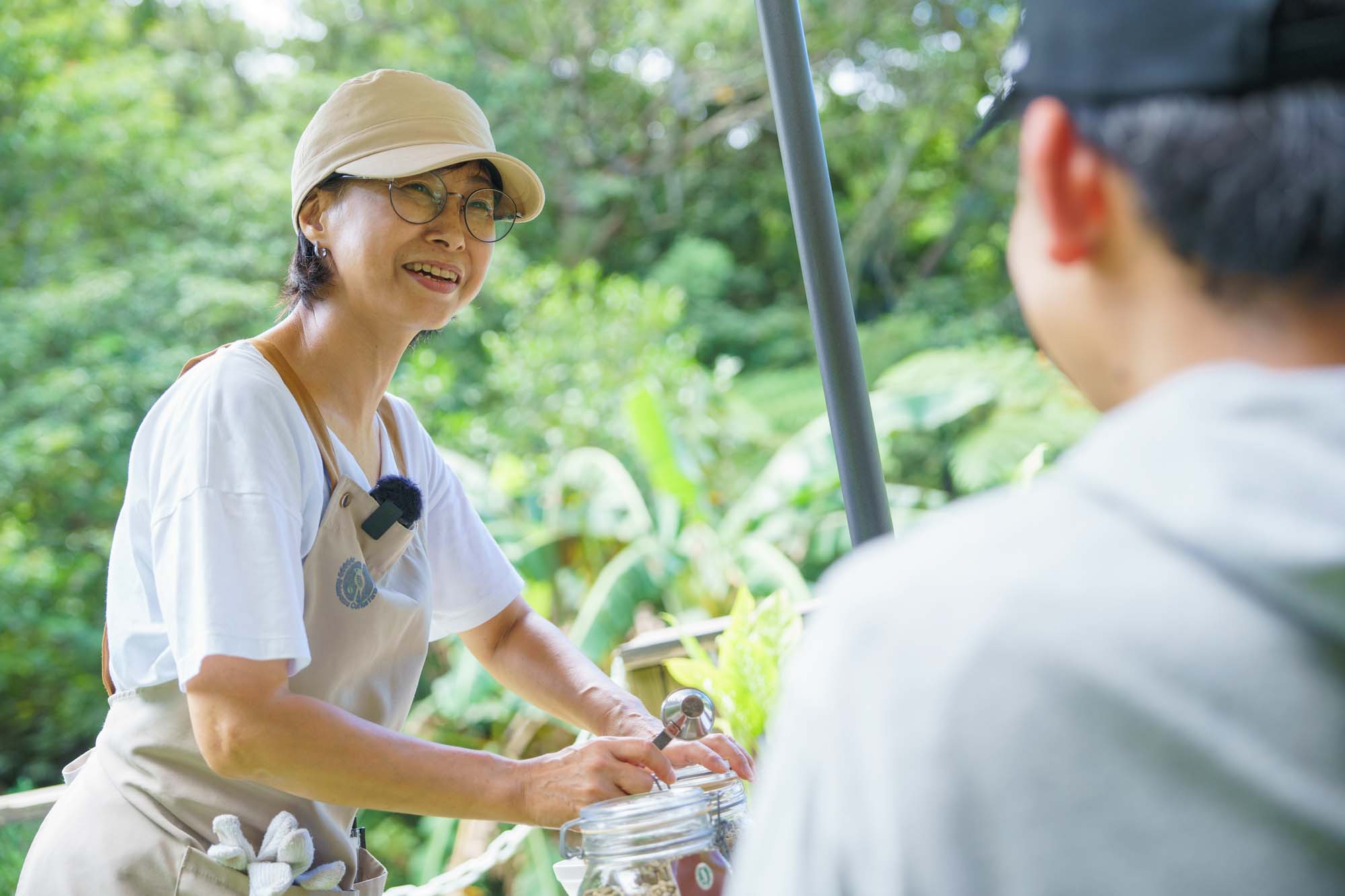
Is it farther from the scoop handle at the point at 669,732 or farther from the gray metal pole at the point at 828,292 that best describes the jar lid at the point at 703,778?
the gray metal pole at the point at 828,292

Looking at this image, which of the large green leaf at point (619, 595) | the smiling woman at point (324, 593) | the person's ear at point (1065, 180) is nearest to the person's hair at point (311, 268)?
the smiling woman at point (324, 593)

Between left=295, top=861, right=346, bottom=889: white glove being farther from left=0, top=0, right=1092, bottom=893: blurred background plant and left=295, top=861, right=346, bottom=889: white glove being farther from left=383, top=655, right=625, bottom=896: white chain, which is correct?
left=0, top=0, right=1092, bottom=893: blurred background plant

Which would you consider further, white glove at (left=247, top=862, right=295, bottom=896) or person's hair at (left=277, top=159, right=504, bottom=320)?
person's hair at (left=277, top=159, right=504, bottom=320)

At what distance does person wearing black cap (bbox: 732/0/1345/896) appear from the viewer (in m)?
0.47

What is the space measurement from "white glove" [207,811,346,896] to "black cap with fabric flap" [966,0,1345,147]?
112 cm

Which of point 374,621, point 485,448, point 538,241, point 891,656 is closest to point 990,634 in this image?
point 891,656

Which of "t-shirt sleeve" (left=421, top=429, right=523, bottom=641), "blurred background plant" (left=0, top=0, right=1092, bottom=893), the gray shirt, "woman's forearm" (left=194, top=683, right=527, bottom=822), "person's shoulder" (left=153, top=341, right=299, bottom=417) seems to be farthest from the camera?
"blurred background plant" (left=0, top=0, right=1092, bottom=893)

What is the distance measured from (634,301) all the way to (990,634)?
7.18m

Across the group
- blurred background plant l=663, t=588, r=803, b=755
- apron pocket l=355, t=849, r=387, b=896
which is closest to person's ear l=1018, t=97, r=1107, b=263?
apron pocket l=355, t=849, r=387, b=896

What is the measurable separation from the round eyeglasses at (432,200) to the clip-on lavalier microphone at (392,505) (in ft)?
1.09

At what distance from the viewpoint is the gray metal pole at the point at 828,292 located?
1.50 m

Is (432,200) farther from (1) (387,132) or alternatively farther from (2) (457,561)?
(2) (457,561)

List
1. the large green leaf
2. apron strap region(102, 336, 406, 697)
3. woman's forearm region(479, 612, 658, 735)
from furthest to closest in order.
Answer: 1. the large green leaf
2. woman's forearm region(479, 612, 658, 735)
3. apron strap region(102, 336, 406, 697)

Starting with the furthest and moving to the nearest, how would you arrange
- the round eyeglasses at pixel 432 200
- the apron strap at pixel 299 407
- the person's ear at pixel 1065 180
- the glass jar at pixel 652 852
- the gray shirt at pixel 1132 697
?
the round eyeglasses at pixel 432 200 < the apron strap at pixel 299 407 < the glass jar at pixel 652 852 < the person's ear at pixel 1065 180 < the gray shirt at pixel 1132 697
